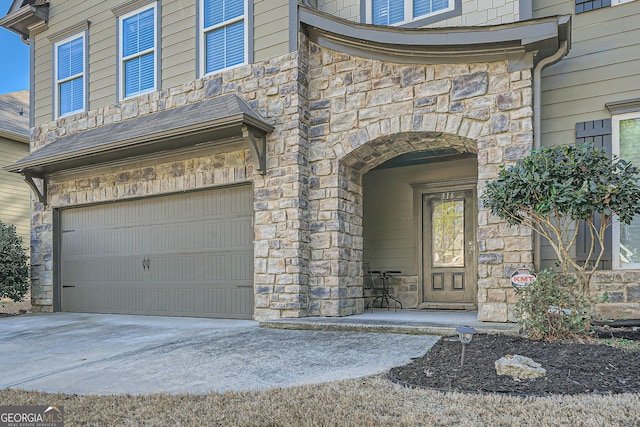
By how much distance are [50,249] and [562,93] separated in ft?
29.7

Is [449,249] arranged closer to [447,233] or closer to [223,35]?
[447,233]

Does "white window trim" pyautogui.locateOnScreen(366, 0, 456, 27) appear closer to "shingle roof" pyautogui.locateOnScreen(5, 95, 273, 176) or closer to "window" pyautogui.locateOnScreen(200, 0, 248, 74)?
"window" pyautogui.locateOnScreen(200, 0, 248, 74)

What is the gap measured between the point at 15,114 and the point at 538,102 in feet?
48.7

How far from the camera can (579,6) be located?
6.38 m

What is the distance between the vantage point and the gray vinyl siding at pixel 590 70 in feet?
19.9

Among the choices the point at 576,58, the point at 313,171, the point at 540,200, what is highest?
the point at 576,58

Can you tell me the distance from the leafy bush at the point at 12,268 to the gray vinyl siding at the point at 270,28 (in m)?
5.99

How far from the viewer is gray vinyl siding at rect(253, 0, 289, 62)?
24.1 feet

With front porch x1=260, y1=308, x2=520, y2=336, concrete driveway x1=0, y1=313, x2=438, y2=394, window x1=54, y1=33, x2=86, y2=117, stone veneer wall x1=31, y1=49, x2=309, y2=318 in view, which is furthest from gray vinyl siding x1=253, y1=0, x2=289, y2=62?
window x1=54, y1=33, x2=86, y2=117

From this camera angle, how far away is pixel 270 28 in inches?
295

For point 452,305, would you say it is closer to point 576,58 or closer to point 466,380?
point 576,58

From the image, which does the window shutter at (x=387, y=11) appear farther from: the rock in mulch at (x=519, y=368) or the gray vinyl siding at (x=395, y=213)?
the rock in mulch at (x=519, y=368)

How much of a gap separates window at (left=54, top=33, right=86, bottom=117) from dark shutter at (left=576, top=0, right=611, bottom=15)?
824cm

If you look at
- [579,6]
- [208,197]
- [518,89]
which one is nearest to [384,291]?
[208,197]
